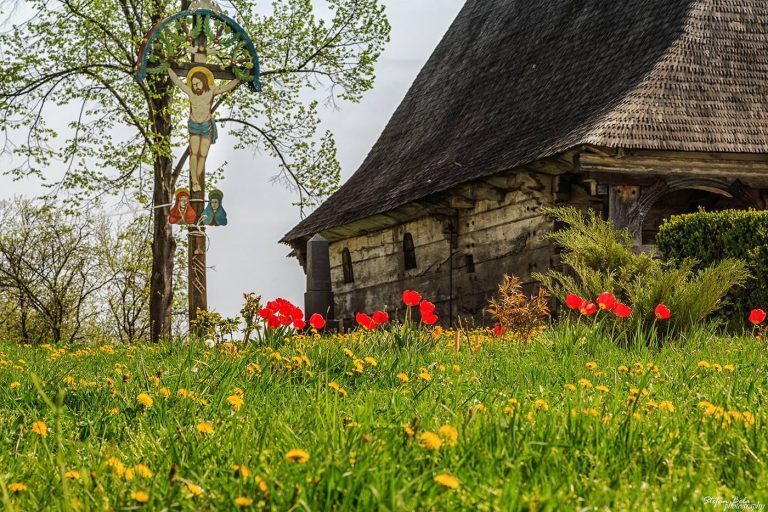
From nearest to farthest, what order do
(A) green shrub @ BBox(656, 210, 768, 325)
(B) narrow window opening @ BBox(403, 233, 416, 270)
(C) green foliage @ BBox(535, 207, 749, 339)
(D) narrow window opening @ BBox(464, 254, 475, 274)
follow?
(C) green foliage @ BBox(535, 207, 749, 339) → (A) green shrub @ BBox(656, 210, 768, 325) → (D) narrow window opening @ BBox(464, 254, 475, 274) → (B) narrow window opening @ BBox(403, 233, 416, 270)

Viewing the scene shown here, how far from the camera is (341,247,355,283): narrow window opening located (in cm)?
2103

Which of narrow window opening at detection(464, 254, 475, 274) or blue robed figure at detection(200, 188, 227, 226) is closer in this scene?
blue robed figure at detection(200, 188, 227, 226)

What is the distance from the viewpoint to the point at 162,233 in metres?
19.5

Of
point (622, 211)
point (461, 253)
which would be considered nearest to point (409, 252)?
point (461, 253)

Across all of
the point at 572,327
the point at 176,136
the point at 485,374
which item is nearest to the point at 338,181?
the point at 176,136

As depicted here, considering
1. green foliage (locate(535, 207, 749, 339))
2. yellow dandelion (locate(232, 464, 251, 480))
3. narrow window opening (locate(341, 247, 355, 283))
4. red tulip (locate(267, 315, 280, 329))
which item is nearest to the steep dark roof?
narrow window opening (locate(341, 247, 355, 283))

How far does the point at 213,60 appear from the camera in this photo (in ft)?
72.2

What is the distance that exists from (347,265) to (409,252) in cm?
279

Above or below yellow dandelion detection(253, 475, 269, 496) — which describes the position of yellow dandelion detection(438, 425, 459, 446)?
above

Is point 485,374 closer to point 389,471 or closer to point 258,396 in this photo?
point 258,396

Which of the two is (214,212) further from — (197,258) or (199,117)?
(199,117)

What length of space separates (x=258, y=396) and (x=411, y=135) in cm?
1603

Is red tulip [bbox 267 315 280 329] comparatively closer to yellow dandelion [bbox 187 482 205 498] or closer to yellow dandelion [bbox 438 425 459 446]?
yellow dandelion [bbox 438 425 459 446]

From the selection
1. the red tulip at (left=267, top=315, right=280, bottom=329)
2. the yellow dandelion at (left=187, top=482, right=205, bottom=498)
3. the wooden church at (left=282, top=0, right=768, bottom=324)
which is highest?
the wooden church at (left=282, top=0, right=768, bottom=324)
